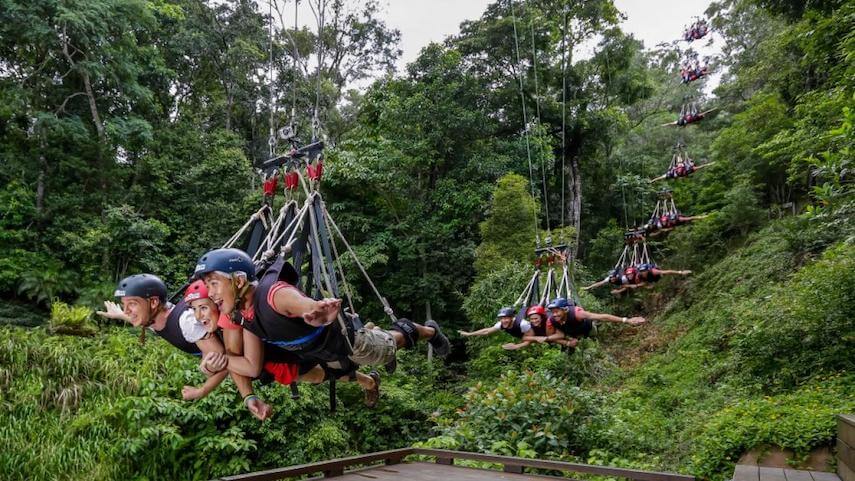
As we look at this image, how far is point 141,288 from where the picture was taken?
2.31 meters

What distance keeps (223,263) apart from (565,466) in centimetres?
279

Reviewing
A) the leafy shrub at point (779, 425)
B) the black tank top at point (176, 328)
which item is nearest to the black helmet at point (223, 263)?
the black tank top at point (176, 328)

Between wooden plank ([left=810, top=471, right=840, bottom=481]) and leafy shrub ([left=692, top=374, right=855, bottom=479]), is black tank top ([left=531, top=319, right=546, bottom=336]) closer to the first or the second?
leafy shrub ([left=692, top=374, right=855, bottom=479])

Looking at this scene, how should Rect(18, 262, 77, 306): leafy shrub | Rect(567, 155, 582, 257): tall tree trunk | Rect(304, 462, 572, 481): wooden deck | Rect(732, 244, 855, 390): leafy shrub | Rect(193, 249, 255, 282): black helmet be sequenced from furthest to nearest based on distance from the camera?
Rect(567, 155, 582, 257): tall tree trunk → Rect(18, 262, 77, 306): leafy shrub → Rect(732, 244, 855, 390): leafy shrub → Rect(304, 462, 572, 481): wooden deck → Rect(193, 249, 255, 282): black helmet

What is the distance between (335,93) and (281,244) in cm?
1240

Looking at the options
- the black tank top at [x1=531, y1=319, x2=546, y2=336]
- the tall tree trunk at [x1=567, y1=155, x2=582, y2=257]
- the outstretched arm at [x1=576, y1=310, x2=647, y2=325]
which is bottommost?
the black tank top at [x1=531, y1=319, x2=546, y2=336]

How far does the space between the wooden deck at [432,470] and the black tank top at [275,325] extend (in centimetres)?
126

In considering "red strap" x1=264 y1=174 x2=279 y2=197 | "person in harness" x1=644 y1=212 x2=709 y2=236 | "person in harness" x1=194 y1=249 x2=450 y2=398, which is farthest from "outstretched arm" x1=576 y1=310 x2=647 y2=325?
"person in harness" x1=644 y1=212 x2=709 y2=236

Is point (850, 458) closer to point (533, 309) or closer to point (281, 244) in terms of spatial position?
point (533, 309)

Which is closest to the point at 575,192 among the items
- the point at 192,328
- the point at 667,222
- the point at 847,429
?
the point at 667,222

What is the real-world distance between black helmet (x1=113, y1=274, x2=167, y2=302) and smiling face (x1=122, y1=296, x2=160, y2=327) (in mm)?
19

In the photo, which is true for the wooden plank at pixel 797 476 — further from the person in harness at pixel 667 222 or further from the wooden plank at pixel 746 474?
the person in harness at pixel 667 222

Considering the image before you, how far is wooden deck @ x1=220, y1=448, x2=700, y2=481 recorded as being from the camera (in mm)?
3150

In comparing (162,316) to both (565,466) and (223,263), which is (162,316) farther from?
(565,466)
